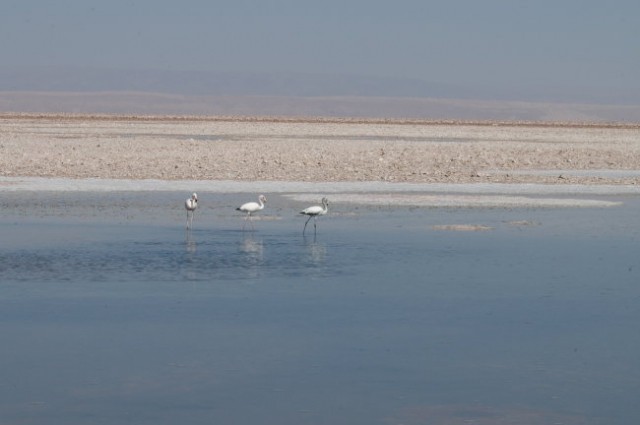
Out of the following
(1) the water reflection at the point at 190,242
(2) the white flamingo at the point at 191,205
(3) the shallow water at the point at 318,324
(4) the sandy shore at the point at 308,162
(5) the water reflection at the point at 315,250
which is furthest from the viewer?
(4) the sandy shore at the point at 308,162

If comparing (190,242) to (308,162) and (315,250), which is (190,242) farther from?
(308,162)

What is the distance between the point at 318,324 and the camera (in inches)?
387

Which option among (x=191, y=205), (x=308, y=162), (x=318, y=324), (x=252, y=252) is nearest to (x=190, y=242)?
(x=252, y=252)

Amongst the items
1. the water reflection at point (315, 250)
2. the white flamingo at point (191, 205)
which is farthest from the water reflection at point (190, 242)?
the water reflection at point (315, 250)

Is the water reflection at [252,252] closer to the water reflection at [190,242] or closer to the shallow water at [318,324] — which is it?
the shallow water at [318,324]

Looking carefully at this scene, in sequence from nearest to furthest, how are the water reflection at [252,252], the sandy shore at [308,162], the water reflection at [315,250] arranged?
the water reflection at [252,252]
the water reflection at [315,250]
the sandy shore at [308,162]

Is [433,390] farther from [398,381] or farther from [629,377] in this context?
[629,377]

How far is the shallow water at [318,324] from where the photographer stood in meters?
7.50

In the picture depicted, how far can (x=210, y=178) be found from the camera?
25.0m

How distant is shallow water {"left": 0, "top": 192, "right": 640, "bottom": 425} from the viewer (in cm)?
750

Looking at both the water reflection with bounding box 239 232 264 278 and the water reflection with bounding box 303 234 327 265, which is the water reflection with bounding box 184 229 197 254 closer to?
the water reflection with bounding box 239 232 264 278

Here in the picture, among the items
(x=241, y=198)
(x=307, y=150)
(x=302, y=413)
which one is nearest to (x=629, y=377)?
(x=302, y=413)

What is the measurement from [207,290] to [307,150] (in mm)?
22954

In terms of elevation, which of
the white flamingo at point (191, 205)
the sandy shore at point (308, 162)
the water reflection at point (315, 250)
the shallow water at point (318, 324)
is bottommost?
the shallow water at point (318, 324)
